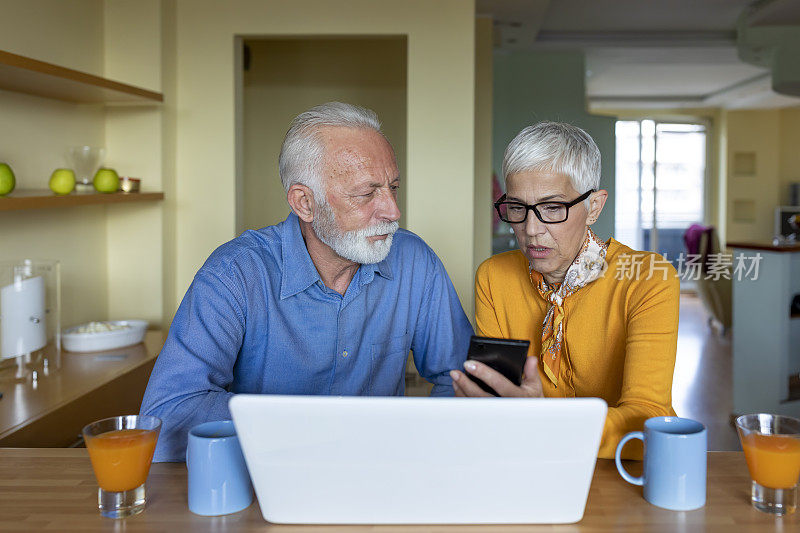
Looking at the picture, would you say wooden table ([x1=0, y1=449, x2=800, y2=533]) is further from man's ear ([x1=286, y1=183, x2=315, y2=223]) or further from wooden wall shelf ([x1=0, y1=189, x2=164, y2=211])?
wooden wall shelf ([x1=0, y1=189, x2=164, y2=211])

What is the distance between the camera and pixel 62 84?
98.5 inches

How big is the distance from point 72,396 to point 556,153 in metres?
1.51

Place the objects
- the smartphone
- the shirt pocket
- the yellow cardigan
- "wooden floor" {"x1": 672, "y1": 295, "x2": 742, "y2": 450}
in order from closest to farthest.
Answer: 1. the smartphone
2. the yellow cardigan
3. the shirt pocket
4. "wooden floor" {"x1": 672, "y1": 295, "x2": 742, "y2": 450}

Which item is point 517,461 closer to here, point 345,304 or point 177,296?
point 345,304

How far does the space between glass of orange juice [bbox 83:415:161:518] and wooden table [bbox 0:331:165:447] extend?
0.88m

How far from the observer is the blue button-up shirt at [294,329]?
4.87ft

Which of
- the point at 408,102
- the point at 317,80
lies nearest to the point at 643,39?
the point at 317,80

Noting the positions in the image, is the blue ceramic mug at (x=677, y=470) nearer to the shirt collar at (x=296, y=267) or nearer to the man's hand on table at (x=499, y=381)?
the man's hand on table at (x=499, y=381)

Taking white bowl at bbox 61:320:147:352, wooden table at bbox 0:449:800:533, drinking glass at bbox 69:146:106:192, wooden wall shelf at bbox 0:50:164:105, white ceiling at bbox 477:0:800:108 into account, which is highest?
white ceiling at bbox 477:0:800:108

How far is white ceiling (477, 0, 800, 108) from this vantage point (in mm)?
5445

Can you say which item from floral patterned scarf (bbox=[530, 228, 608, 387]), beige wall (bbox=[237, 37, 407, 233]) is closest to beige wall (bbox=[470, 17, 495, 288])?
beige wall (bbox=[237, 37, 407, 233])

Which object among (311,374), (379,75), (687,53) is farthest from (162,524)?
(687,53)

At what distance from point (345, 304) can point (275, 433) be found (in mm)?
841

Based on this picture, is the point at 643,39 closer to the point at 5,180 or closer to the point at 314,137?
the point at 314,137
